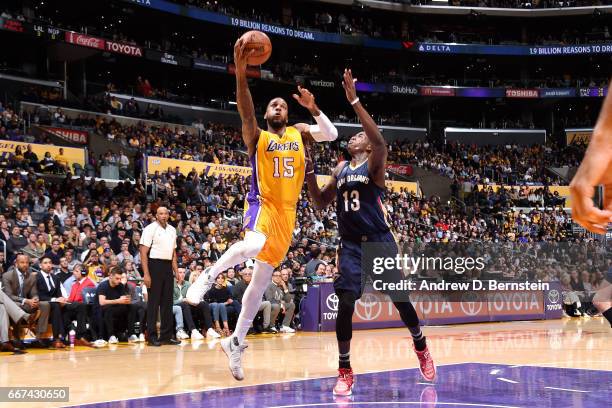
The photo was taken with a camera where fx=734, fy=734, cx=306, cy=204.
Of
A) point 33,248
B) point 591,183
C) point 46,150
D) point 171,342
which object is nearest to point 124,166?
point 46,150

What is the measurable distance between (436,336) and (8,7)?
2456cm

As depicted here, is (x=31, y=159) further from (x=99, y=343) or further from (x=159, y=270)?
(x=159, y=270)

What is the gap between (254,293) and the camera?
693 centimetres

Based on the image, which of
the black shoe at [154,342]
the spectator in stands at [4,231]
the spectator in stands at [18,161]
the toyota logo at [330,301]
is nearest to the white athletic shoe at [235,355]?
the black shoe at [154,342]

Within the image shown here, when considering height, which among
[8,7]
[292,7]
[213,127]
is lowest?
[213,127]

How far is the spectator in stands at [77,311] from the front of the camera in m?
11.8

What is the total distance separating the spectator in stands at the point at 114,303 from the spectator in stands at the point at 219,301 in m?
1.67

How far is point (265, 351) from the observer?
414 inches

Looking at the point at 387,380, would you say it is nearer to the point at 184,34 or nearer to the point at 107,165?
the point at 107,165

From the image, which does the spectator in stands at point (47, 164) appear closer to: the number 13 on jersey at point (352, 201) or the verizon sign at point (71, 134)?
the verizon sign at point (71, 134)

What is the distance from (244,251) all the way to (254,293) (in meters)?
0.55

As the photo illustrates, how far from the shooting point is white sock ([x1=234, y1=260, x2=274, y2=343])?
270 inches

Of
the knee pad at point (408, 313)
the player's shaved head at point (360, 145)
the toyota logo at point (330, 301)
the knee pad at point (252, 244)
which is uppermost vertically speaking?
the player's shaved head at point (360, 145)

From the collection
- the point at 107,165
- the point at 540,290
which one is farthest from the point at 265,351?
the point at 107,165
